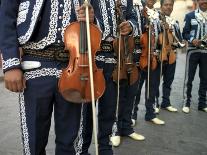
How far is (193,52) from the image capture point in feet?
22.4

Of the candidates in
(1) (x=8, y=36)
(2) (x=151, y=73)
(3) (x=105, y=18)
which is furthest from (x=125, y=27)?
(2) (x=151, y=73)

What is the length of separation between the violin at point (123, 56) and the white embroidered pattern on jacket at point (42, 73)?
1.29 m

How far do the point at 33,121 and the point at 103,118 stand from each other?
51.6 inches

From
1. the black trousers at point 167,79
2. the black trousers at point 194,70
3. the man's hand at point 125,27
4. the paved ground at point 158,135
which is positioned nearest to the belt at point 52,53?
the man's hand at point 125,27

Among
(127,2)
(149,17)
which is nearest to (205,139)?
(149,17)

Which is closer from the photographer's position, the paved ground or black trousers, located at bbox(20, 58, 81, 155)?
black trousers, located at bbox(20, 58, 81, 155)

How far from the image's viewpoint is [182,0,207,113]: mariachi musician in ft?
22.0

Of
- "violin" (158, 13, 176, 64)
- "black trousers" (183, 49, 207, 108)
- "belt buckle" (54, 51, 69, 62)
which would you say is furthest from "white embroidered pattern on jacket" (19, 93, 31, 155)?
"black trousers" (183, 49, 207, 108)

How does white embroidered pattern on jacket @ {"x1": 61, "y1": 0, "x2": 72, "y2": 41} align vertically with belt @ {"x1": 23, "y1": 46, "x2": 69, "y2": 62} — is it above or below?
above

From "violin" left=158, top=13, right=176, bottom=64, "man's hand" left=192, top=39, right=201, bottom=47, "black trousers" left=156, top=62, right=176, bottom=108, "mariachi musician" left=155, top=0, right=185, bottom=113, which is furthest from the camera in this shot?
"black trousers" left=156, top=62, right=176, bottom=108

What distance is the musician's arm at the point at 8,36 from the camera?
262 centimetres

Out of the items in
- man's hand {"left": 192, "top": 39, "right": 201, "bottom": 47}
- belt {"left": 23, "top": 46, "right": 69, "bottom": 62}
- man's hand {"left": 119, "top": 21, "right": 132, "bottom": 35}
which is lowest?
man's hand {"left": 192, "top": 39, "right": 201, "bottom": 47}

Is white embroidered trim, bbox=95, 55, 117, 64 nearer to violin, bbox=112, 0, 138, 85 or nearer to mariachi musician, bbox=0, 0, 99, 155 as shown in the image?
violin, bbox=112, 0, 138, 85

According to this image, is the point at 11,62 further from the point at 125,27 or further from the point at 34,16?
the point at 125,27
